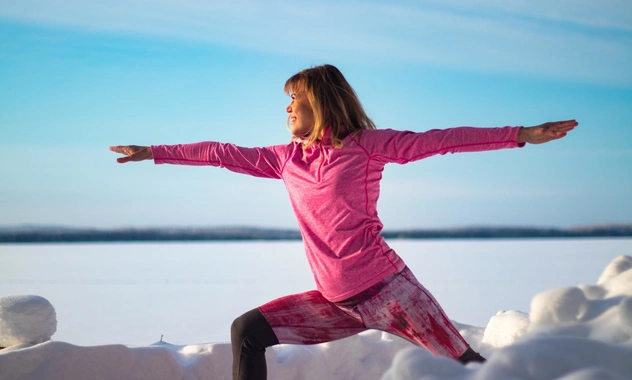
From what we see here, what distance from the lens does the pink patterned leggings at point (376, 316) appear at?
194cm

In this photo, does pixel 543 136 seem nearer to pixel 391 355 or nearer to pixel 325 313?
pixel 325 313

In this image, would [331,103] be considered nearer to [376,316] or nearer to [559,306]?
[376,316]

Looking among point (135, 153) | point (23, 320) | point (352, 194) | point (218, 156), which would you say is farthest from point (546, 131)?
point (23, 320)

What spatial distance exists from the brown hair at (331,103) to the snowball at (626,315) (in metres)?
1.22

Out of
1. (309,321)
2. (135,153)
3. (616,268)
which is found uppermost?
(135,153)

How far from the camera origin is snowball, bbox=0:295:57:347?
237 centimetres

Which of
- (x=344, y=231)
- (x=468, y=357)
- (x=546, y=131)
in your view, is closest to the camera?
(x=546, y=131)

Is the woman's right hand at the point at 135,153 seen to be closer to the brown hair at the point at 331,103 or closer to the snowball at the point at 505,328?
the brown hair at the point at 331,103

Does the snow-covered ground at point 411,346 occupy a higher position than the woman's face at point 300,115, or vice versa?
the woman's face at point 300,115

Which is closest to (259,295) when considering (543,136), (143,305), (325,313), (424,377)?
(143,305)

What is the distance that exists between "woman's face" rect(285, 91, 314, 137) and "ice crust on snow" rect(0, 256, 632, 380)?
30.4 inches

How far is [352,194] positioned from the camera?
2062mm

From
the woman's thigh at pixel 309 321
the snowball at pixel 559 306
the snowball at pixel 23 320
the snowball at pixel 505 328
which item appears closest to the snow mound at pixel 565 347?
the snowball at pixel 559 306

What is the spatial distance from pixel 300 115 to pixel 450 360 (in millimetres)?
1439
